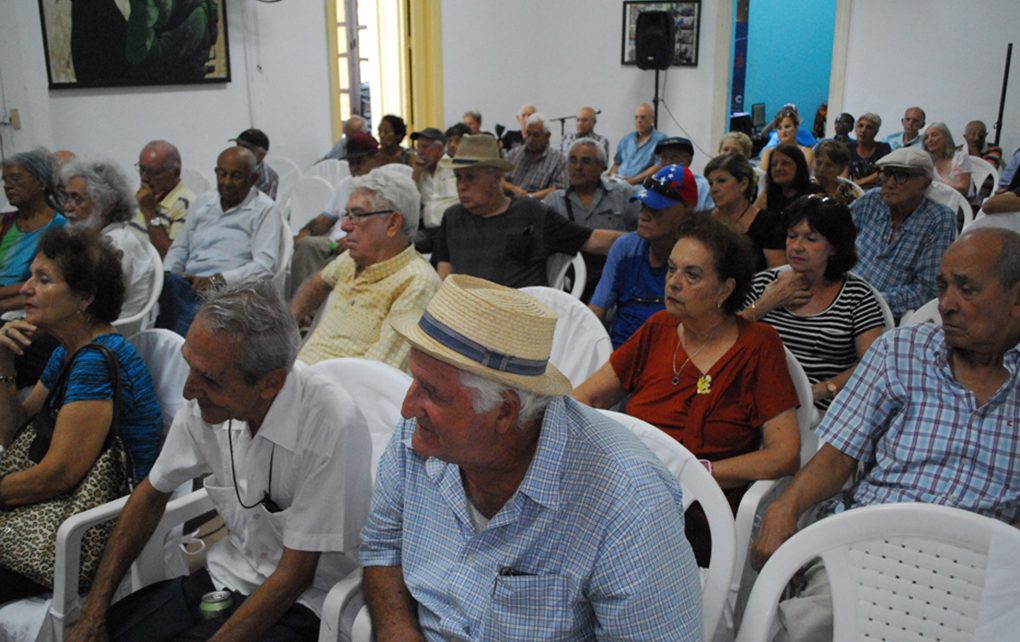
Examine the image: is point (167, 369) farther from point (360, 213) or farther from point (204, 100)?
point (204, 100)

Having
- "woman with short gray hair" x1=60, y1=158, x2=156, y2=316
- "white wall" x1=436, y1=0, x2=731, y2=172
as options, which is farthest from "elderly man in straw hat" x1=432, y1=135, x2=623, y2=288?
"white wall" x1=436, y1=0, x2=731, y2=172

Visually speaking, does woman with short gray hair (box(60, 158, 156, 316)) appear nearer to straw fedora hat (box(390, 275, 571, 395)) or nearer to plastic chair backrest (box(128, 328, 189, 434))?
plastic chair backrest (box(128, 328, 189, 434))

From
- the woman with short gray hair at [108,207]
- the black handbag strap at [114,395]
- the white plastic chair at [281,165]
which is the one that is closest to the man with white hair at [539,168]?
the white plastic chair at [281,165]

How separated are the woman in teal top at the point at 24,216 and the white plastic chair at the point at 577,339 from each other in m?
2.35

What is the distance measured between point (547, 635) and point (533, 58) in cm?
992

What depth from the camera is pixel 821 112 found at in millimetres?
11016

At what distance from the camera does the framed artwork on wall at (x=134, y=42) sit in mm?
5430

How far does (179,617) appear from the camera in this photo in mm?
1667

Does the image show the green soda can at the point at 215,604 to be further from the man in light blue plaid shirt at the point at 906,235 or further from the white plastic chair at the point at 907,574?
the man in light blue plaid shirt at the point at 906,235

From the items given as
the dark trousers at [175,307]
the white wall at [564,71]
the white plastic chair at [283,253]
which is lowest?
the dark trousers at [175,307]

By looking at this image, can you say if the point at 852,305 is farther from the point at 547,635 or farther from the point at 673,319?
the point at 547,635

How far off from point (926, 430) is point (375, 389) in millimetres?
1212

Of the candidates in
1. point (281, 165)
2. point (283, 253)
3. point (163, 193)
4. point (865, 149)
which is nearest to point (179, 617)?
point (283, 253)

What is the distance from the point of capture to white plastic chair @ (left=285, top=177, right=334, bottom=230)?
6090 millimetres
